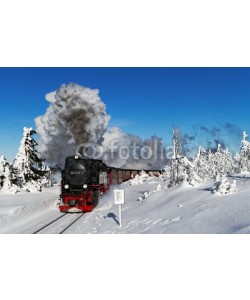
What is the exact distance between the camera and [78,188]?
68.5ft

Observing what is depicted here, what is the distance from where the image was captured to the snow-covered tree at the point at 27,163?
30.5m

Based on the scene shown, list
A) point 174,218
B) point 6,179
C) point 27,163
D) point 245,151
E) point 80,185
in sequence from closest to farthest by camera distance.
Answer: point 174,218, point 80,185, point 6,179, point 27,163, point 245,151

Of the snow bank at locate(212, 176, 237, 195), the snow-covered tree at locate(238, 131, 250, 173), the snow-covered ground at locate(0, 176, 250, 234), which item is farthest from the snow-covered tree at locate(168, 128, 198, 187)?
the snow-covered tree at locate(238, 131, 250, 173)

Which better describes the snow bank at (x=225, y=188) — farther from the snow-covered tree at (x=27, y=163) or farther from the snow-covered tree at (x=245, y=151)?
the snow-covered tree at (x=27, y=163)

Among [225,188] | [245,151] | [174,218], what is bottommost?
[174,218]

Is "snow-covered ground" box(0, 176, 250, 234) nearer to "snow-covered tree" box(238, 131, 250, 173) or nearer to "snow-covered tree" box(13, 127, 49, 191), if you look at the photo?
"snow-covered tree" box(13, 127, 49, 191)

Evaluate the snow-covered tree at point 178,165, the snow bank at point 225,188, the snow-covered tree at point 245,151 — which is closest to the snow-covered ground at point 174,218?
the snow bank at point 225,188

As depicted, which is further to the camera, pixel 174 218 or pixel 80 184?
pixel 80 184

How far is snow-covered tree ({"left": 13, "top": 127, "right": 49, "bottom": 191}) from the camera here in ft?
99.9

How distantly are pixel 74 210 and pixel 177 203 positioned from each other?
7124 millimetres

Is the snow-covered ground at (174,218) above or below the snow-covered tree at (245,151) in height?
below

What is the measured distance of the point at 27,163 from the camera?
30.8m

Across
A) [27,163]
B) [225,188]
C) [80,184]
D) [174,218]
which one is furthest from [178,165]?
[27,163]

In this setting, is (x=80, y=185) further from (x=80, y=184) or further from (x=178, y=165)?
(x=178, y=165)
